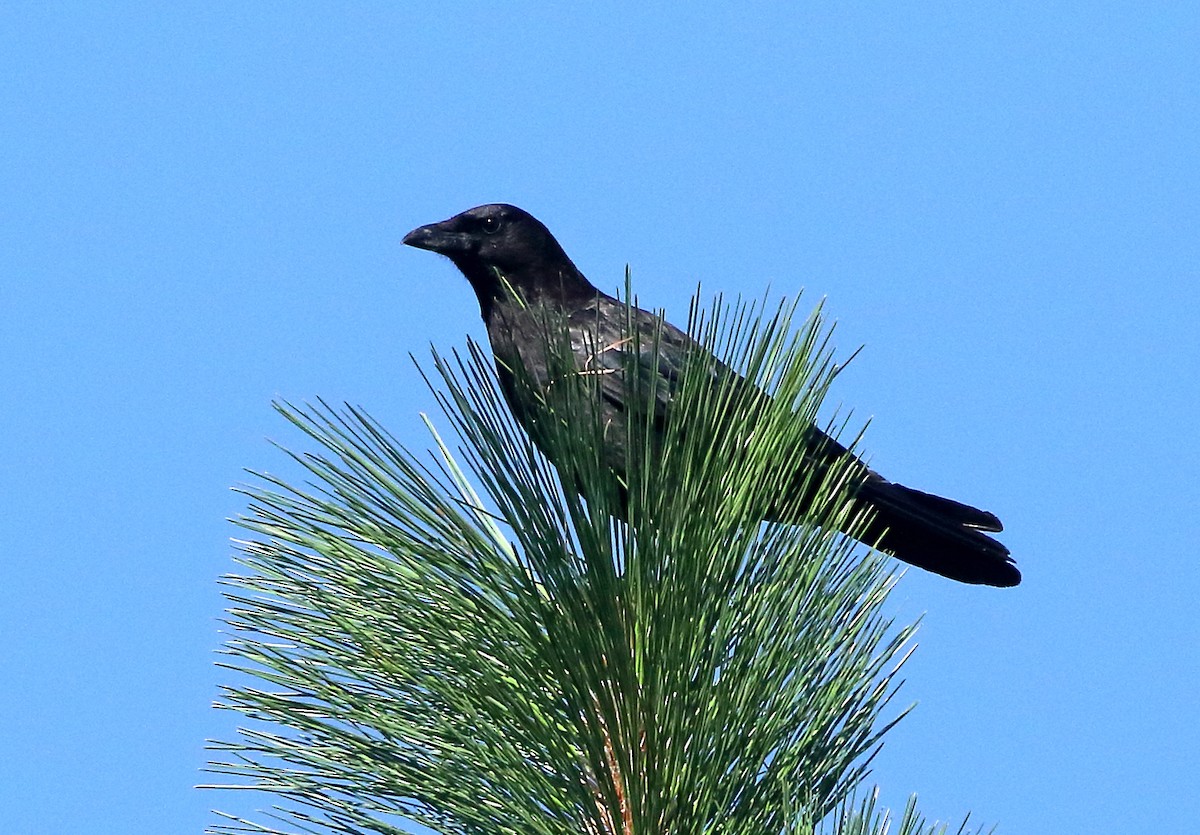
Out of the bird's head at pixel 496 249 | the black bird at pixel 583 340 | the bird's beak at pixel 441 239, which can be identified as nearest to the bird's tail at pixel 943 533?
the black bird at pixel 583 340

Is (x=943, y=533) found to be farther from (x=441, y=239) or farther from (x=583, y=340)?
(x=441, y=239)

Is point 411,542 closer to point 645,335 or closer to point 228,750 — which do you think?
point 228,750

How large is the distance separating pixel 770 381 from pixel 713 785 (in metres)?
0.64

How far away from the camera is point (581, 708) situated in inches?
80.7

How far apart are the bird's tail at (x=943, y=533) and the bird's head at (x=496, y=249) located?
A: 1.71m

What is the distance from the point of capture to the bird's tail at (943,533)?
3842 mm

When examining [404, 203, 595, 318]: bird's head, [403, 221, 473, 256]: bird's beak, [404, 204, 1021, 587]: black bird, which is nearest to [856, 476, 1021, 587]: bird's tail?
[404, 204, 1021, 587]: black bird

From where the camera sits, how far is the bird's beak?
512 centimetres

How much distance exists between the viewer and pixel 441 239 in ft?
17.0

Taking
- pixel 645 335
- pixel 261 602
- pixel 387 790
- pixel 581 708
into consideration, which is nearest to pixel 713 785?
pixel 581 708

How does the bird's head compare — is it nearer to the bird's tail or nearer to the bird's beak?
the bird's beak

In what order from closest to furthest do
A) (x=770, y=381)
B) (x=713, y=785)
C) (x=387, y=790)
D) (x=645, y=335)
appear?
(x=713, y=785)
(x=387, y=790)
(x=770, y=381)
(x=645, y=335)

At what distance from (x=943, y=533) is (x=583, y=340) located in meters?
1.48

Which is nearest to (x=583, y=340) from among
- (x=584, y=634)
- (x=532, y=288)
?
(x=584, y=634)
